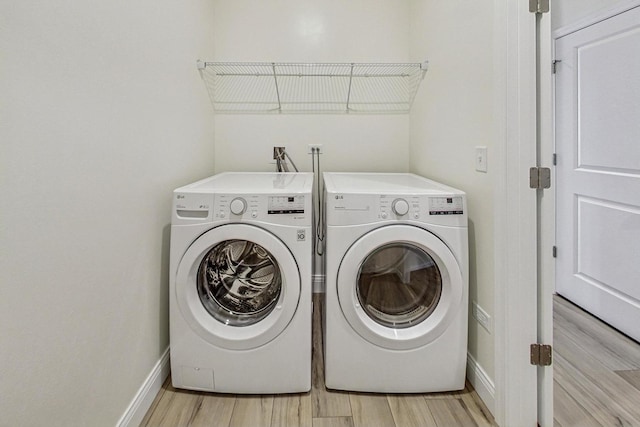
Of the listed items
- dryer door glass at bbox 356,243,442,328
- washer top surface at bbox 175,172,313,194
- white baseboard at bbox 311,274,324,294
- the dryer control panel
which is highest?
washer top surface at bbox 175,172,313,194

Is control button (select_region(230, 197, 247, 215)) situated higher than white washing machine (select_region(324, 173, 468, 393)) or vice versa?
control button (select_region(230, 197, 247, 215))

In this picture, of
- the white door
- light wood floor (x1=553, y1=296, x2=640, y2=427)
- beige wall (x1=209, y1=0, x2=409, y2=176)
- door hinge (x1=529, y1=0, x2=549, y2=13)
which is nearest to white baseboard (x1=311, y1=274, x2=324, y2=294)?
beige wall (x1=209, y1=0, x2=409, y2=176)

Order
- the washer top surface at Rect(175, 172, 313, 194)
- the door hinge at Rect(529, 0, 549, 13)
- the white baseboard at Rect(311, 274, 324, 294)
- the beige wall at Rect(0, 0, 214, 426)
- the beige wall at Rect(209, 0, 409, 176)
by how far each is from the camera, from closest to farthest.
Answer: the beige wall at Rect(0, 0, 214, 426)
the door hinge at Rect(529, 0, 549, 13)
the washer top surface at Rect(175, 172, 313, 194)
the beige wall at Rect(209, 0, 409, 176)
the white baseboard at Rect(311, 274, 324, 294)

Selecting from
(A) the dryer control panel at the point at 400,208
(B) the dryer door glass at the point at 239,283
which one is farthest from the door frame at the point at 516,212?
(B) the dryer door glass at the point at 239,283

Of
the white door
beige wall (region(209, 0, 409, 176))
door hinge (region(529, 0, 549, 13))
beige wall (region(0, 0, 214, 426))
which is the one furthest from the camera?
beige wall (region(209, 0, 409, 176))

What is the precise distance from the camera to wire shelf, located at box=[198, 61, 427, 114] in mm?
2691

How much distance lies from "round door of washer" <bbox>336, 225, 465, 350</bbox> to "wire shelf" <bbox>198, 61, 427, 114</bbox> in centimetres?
142

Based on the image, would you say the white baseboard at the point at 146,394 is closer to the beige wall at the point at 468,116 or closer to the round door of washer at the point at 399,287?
the round door of washer at the point at 399,287

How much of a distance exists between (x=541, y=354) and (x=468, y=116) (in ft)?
3.44

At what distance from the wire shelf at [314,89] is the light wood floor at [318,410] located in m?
1.85

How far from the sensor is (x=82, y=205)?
1.12 m

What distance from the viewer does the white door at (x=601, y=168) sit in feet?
6.86

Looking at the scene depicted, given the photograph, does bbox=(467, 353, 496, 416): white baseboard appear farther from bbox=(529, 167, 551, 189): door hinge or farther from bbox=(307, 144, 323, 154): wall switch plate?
bbox=(307, 144, 323, 154): wall switch plate

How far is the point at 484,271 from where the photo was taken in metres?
1.64
